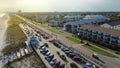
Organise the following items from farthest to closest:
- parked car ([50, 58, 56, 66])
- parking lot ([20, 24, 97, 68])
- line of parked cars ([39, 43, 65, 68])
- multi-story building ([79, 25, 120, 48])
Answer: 1. multi-story building ([79, 25, 120, 48])
2. parked car ([50, 58, 56, 66])
3. parking lot ([20, 24, 97, 68])
4. line of parked cars ([39, 43, 65, 68])

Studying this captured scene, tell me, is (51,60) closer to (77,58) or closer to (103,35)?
(77,58)

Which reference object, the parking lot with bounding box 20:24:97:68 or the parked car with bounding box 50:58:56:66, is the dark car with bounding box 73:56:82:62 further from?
the parked car with bounding box 50:58:56:66

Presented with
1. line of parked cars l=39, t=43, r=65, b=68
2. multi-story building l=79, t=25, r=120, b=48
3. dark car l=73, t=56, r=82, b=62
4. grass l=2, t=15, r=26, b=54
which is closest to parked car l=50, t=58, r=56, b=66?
line of parked cars l=39, t=43, r=65, b=68

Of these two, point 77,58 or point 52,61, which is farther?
point 77,58

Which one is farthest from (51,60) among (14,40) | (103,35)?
(14,40)

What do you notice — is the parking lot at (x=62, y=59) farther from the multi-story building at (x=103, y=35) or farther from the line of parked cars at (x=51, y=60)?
the multi-story building at (x=103, y=35)

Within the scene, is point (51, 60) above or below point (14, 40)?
above

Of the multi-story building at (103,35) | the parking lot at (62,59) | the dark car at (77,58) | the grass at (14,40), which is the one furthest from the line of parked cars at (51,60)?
the multi-story building at (103,35)

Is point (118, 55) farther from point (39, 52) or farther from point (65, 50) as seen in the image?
point (39, 52)

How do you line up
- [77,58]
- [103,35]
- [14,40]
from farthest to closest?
[14,40], [103,35], [77,58]
